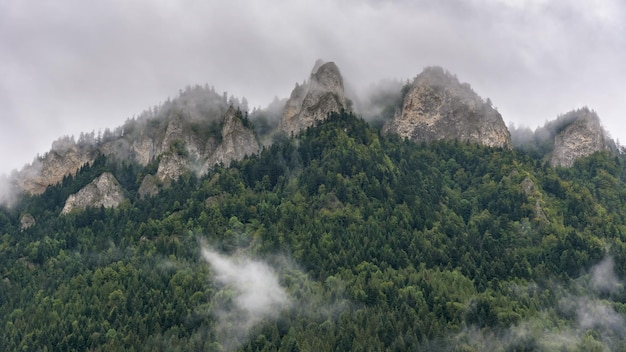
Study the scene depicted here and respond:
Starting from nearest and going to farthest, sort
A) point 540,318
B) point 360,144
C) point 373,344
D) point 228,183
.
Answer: point 373,344
point 540,318
point 228,183
point 360,144

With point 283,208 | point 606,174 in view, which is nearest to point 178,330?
point 283,208

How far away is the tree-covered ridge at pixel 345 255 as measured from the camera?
120 meters

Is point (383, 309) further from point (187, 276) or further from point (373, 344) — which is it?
point (187, 276)

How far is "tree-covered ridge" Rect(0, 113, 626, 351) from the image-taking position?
120312mm

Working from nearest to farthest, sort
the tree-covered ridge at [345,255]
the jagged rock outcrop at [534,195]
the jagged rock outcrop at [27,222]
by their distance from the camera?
the tree-covered ridge at [345,255]
the jagged rock outcrop at [534,195]
the jagged rock outcrop at [27,222]

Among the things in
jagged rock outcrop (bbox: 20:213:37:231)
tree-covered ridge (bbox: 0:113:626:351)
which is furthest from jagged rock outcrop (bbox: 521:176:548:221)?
jagged rock outcrop (bbox: 20:213:37:231)

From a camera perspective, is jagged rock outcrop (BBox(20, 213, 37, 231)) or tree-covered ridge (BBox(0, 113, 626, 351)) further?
jagged rock outcrop (BBox(20, 213, 37, 231))

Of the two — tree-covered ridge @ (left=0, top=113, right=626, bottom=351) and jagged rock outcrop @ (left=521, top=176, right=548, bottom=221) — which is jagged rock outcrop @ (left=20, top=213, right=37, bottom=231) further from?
jagged rock outcrop @ (left=521, top=176, right=548, bottom=221)

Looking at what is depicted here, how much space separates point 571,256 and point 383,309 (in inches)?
1677

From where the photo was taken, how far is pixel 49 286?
144 m

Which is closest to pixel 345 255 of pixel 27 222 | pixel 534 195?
pixel 534 195

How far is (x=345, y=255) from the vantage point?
5566 inches

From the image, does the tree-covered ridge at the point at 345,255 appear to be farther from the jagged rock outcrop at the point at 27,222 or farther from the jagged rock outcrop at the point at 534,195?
the jagged rock outcrop at the point at 27,222

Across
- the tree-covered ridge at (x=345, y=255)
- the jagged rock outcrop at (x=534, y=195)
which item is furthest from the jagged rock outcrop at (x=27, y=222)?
the jagged rock outcrop at (x=534, y=195)
